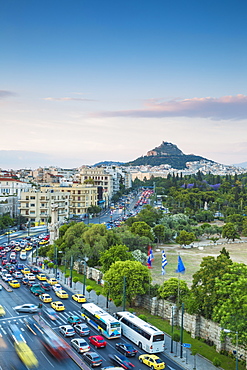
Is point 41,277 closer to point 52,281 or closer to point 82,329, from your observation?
point 52,281

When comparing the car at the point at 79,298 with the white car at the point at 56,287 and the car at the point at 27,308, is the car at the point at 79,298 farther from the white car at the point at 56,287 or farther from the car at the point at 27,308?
the car at the point at 27,308

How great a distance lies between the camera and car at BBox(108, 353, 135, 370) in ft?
76.2

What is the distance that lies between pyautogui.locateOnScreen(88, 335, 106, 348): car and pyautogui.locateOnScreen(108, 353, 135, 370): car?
1298 mm

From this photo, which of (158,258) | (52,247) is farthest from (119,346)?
(158,258)

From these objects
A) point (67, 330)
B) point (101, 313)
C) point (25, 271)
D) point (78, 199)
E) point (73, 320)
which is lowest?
point (25, 271)

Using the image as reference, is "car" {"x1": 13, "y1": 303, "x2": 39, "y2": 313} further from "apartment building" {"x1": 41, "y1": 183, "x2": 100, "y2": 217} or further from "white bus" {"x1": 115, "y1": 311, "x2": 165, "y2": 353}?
"apartment building" {"x1": 41, "y1": 183, "x2": 100, "y2": 217}

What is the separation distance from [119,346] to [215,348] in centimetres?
683

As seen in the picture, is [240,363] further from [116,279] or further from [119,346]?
[116,279]

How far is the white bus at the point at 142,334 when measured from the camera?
84.1ft

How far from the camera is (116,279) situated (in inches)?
1330

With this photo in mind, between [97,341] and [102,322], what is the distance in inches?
106

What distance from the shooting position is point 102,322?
28.7 m

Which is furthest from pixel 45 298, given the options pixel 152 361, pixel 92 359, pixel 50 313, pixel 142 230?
pixel 142 230

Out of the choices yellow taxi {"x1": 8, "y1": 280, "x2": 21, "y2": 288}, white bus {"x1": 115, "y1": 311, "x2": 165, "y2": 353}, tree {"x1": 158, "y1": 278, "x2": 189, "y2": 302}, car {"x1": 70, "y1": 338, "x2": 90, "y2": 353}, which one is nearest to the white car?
yellow taxi {"x1": 8, "y1": 280, "x2": 21, "y2": 288}
